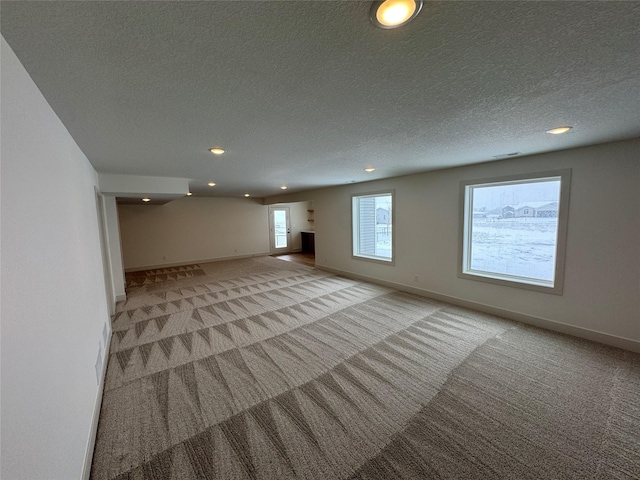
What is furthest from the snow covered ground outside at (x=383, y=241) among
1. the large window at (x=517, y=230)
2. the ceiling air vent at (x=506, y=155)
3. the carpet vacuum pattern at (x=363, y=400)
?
the ceiling air vent at (x=506, y=155)

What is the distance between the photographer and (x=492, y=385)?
2119 millimetres

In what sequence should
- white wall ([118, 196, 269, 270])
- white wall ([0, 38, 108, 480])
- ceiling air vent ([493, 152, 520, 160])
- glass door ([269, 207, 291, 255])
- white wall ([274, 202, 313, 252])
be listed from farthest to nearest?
white wall ([274, 202, 313, 252]) → glass door ([269, 207, 291, 255]) → white wall ([118, 196, 269, 270]) → ceiling air vent ([493, 152, 520, 160]) → white wall ([0, 38, 108, 480])

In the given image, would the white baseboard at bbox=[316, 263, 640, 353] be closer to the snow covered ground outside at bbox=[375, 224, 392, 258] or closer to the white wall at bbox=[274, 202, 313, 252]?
the snow covered ground outside at bbox=[375, 224, 392, 258]

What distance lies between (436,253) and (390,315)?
1.41 meters

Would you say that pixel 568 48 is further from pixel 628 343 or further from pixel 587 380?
pixel 628 343

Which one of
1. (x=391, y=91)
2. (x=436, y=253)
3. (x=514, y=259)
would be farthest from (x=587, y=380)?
(x=391, y=91)

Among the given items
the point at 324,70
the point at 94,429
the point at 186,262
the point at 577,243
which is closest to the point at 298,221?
the point at 186,262

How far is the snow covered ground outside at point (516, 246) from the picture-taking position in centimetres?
311

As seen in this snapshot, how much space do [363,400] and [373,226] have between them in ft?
13.1

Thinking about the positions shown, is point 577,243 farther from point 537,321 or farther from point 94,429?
point 94,429

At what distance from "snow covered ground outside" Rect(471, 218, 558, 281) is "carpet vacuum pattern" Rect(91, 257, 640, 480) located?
77cm

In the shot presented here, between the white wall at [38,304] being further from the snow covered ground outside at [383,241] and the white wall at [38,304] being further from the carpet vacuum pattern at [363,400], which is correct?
the snow covered ground outside at [383,241]

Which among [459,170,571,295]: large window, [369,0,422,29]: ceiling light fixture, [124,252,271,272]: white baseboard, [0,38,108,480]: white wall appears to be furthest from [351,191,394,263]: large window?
[124,252,271,272]: white baseboard

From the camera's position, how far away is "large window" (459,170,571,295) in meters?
2.99
